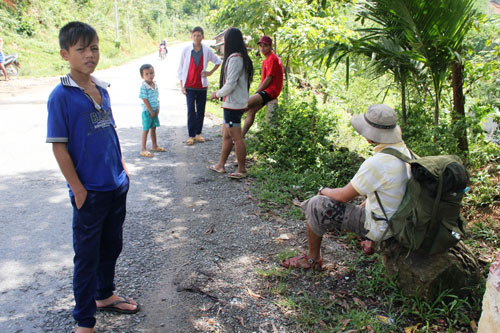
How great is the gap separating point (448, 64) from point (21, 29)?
26.2 m

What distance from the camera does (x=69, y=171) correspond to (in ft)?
7.54

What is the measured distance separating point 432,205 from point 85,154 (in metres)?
2.26

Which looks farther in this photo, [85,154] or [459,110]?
[459,110]

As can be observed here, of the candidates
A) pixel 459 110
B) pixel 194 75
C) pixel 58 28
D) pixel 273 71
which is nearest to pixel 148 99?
pixel 194 75

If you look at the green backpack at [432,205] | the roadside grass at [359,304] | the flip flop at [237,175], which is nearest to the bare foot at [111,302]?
the roadside grass at [359,304]

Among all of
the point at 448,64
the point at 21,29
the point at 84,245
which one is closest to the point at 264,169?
the point at 448,64

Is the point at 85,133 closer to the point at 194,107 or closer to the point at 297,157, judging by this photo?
the point at 297,157

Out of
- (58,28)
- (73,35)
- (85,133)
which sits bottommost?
(58,28)

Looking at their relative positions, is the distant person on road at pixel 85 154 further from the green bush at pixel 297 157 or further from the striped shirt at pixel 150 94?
the striped shirt at pixel 150 94

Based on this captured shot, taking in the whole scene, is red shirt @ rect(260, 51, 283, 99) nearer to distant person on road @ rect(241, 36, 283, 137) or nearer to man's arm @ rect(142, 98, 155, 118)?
distant person on road @ rect(241, 36, 283, 137)

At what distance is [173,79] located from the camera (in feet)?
63.1

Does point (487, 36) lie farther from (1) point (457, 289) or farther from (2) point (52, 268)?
(2) point (52, 268)

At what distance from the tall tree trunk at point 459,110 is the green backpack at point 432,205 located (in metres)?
2.41

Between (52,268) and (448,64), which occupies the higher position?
(448,64)
